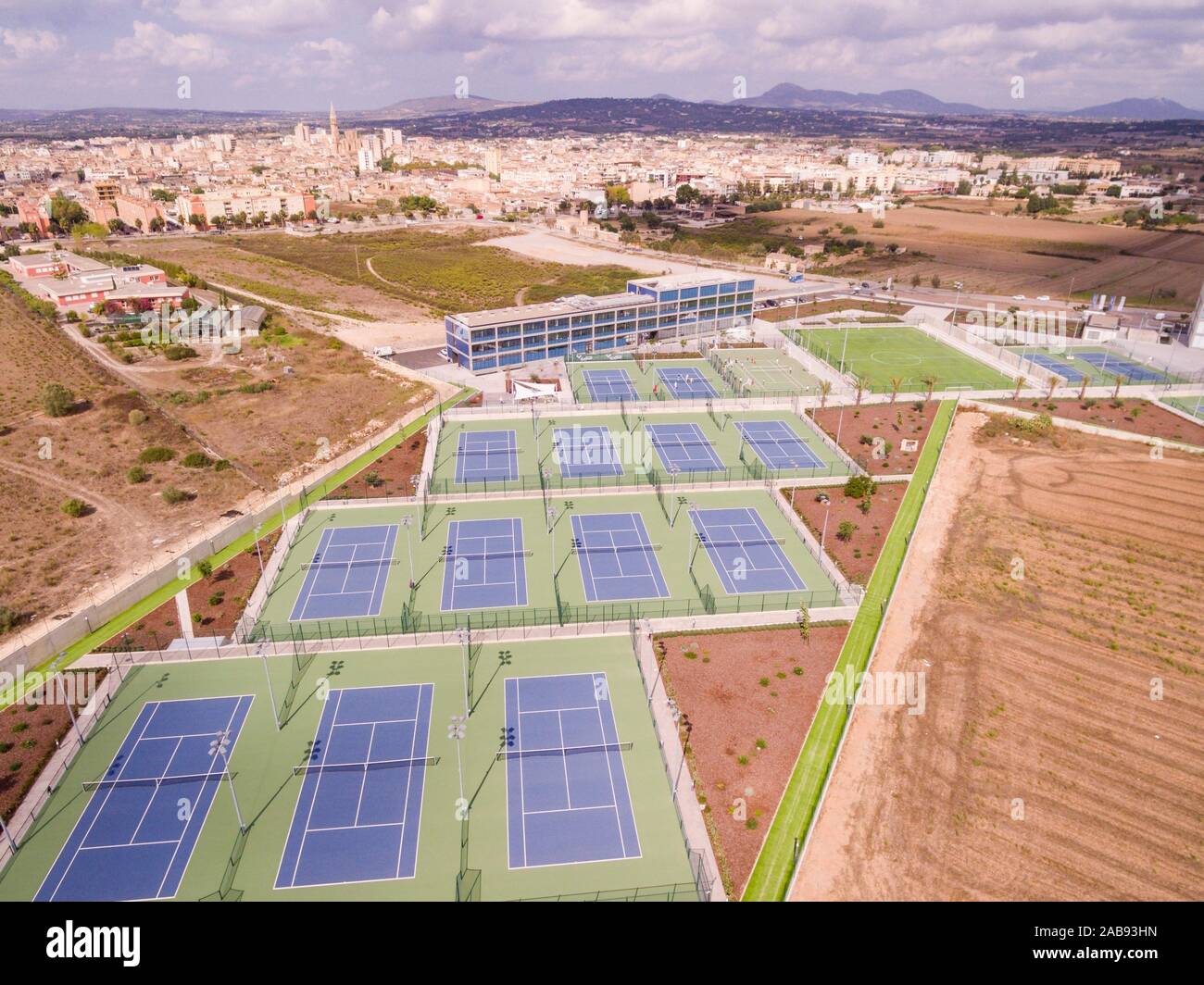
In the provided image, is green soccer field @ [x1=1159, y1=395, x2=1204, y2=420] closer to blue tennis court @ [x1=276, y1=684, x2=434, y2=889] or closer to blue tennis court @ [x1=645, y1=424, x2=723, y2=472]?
blue tennis court @ [x1=645, y1=424, x2=723, y2=472]

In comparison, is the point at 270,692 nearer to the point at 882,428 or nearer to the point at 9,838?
the point at 9,838

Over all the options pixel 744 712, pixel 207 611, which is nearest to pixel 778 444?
pixel 744 712

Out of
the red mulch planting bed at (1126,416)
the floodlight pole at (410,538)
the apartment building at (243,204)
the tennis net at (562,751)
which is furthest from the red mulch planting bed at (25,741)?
the apartment building at (243,204)

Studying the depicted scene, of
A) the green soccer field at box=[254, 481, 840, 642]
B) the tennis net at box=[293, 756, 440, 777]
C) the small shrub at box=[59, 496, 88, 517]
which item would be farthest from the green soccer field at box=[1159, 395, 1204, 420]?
the small shrub at box=[59, 496, 88, 517]

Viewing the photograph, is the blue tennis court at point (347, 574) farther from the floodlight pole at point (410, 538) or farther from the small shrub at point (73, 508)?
the small shrub at point (73, 508)

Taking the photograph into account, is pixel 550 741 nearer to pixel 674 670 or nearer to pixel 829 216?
pixel 674 670
